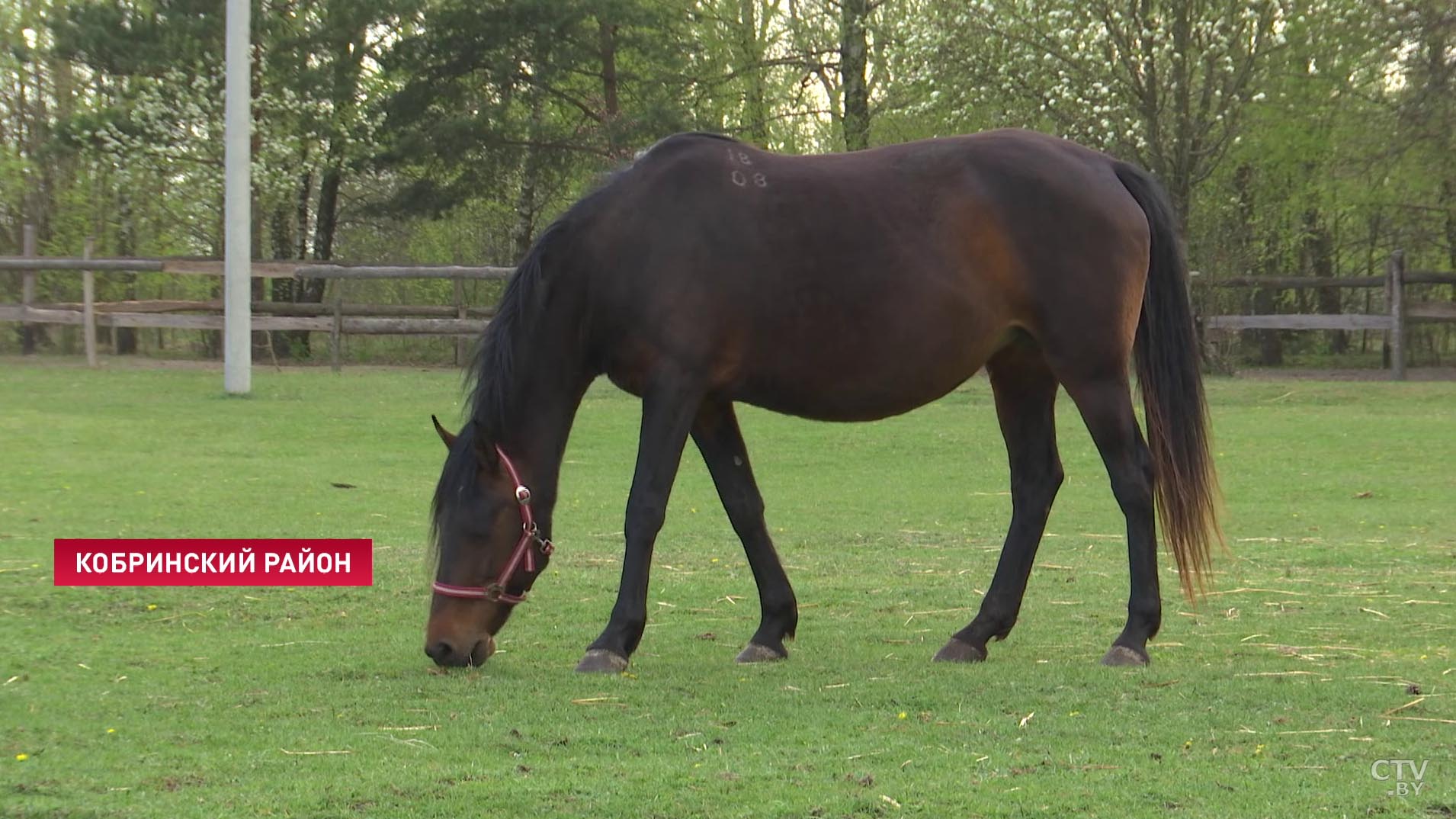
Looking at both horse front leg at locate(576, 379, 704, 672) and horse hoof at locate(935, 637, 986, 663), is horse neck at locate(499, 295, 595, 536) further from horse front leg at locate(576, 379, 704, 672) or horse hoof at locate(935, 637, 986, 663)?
horse hoof at locate(935, 637, 986, 663)

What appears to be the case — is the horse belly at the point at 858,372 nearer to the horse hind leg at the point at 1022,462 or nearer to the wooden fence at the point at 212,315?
the horse hind leg at the point at 1022,462

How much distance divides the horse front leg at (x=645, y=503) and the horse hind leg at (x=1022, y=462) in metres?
1.38

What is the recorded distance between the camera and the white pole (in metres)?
17.1

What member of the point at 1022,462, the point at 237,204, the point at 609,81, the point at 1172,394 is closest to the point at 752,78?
the point at 609,81

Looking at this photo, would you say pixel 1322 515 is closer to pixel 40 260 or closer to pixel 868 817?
pixel 868 817

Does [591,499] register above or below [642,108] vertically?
below

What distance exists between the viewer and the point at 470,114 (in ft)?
89.4

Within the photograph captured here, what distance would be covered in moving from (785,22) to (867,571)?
23.8 metres

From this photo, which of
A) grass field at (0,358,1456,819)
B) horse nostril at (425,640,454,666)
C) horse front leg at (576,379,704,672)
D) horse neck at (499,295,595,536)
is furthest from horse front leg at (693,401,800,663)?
horse nostril at (425,640,454,666)

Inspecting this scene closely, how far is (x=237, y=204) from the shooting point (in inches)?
682

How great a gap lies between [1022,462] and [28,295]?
21.3 meters

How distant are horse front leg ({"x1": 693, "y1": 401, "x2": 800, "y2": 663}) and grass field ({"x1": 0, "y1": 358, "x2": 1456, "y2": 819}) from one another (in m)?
0.18

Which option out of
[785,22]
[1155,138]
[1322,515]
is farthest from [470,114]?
[1322,515]

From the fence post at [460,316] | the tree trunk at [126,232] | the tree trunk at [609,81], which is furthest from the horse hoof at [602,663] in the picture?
the tree trunk at [126,232]
